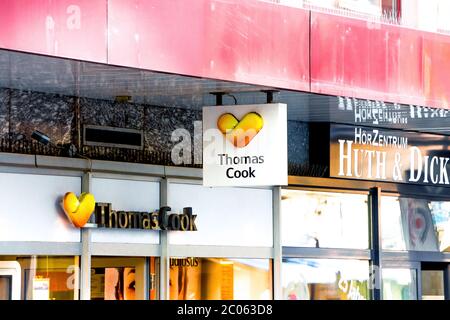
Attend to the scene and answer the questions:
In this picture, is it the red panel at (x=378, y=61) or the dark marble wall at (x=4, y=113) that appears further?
the red panel at (x=378, y=61)

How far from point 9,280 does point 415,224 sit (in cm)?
606

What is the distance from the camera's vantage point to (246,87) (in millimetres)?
9109

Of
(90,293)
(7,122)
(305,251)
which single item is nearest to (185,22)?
(7,122)

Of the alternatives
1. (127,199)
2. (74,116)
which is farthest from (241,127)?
(74,116)

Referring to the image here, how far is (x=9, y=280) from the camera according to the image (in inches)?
351

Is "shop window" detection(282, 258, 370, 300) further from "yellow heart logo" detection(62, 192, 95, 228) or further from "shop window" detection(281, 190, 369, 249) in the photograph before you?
"yellow heart logo" detection(62, 192, 95, 228)

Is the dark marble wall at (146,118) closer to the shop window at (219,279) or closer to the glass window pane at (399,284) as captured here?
the shop window at (219,279)

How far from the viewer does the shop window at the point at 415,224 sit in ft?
41.6

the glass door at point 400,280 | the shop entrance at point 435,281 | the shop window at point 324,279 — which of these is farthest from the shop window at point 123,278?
the shop entrance at point 435,281

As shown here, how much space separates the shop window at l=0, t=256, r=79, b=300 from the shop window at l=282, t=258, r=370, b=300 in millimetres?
2918

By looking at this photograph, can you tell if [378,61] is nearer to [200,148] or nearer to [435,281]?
[200,148]

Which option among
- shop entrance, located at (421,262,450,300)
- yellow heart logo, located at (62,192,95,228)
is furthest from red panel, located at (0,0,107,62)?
shop entrance, located at (421,262,450,300)

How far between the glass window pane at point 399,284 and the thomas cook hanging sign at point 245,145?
370cm
